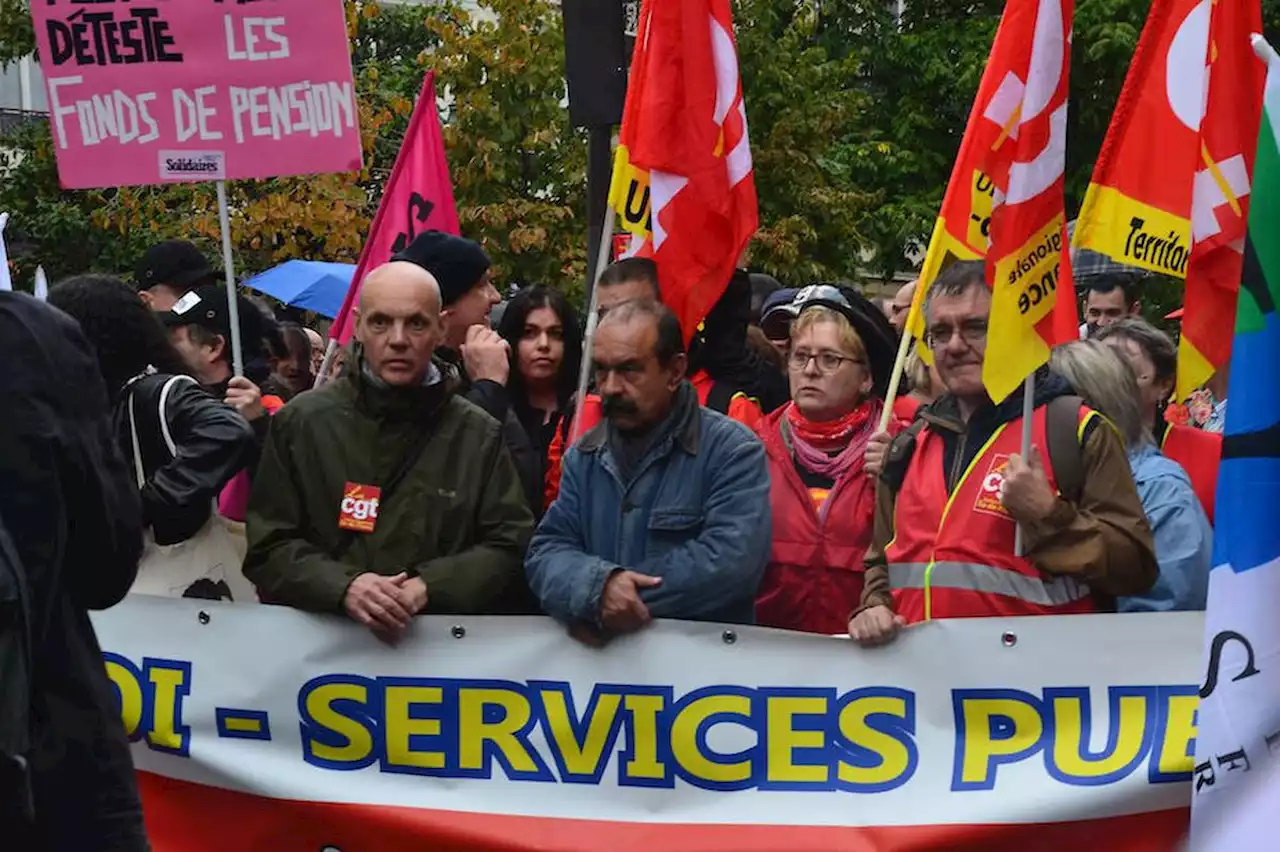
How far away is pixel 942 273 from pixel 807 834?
1496 mm

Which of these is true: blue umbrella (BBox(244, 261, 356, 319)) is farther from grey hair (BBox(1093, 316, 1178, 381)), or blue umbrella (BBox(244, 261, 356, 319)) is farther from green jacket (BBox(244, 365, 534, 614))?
green jacket (BBox(244, 365, 534, 614))

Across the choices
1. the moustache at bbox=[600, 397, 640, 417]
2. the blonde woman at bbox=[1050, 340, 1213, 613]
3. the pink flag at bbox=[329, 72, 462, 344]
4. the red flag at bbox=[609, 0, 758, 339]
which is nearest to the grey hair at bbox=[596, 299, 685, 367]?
the moustache at bbox=[600, 397, 640, 417]

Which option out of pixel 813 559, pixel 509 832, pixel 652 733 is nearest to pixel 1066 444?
pixel 813 559

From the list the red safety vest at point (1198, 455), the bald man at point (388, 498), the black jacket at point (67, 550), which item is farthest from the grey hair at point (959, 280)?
the black jacket at point (67, 550)

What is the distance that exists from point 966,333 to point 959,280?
17 cm

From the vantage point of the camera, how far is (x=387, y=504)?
5195mm

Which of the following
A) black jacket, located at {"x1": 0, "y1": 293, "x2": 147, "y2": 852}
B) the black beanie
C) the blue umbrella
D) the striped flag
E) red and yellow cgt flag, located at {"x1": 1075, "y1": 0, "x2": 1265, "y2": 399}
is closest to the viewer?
black jacket, located at {"x1": 0, "y1": 293, "x2": 147, "y2": 852}

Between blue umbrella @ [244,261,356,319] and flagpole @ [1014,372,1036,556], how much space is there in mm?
8765

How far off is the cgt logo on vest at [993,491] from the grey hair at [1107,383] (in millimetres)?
640

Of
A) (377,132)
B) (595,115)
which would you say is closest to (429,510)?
(595,115)

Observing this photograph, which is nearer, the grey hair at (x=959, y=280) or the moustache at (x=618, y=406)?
the moustache at (x=618, y=406)

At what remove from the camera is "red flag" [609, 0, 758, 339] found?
6.52m

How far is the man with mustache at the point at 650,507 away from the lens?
5.00m

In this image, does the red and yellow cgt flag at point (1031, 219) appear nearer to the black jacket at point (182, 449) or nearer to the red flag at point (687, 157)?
the red flag at point (687, 157)
